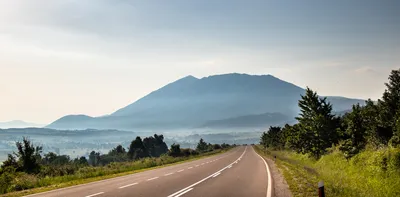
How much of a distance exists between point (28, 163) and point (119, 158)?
105 metres

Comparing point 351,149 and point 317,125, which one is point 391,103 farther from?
point 351,149

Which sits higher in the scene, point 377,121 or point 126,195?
point 377,121

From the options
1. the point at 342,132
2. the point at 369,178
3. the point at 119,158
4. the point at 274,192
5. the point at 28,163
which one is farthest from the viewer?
the point at 119,158

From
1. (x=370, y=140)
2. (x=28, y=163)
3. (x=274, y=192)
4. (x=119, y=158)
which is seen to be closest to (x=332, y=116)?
(x=370, y=140)

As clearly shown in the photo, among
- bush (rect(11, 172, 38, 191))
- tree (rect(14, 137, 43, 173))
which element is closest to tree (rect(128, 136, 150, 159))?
tree (rect(14, 137, 43, 173))

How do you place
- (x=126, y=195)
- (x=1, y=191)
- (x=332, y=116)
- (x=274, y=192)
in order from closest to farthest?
1. (x=126, y=195)
2. (x=274, y=192)
3. (x=1, y=191)
4. (x=332, y=116)

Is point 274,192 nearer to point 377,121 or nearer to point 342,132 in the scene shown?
point 342,132

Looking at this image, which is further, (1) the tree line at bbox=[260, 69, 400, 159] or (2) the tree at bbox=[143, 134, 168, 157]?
(2) the tree at bbox=[143, 134, 168, 157]

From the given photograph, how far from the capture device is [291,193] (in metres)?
14.2

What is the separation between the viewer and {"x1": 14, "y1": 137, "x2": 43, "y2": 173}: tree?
2930 cm

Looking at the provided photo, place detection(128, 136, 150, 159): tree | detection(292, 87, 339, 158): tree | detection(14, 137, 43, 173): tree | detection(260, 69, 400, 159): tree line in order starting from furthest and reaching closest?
detection(128, 136, 150, 159): tree → detection(292, 87, 339, 158): tree → detection(260, 69, 400, 159): tree line → detection(14, 137, 43, 173): tree

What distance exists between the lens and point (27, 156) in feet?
96.8

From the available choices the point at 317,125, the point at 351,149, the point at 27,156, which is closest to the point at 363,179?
the point at 351,149

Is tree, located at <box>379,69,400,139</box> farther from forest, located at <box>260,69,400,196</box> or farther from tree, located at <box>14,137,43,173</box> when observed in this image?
tree, located at <box>14,137,43,173</box>
